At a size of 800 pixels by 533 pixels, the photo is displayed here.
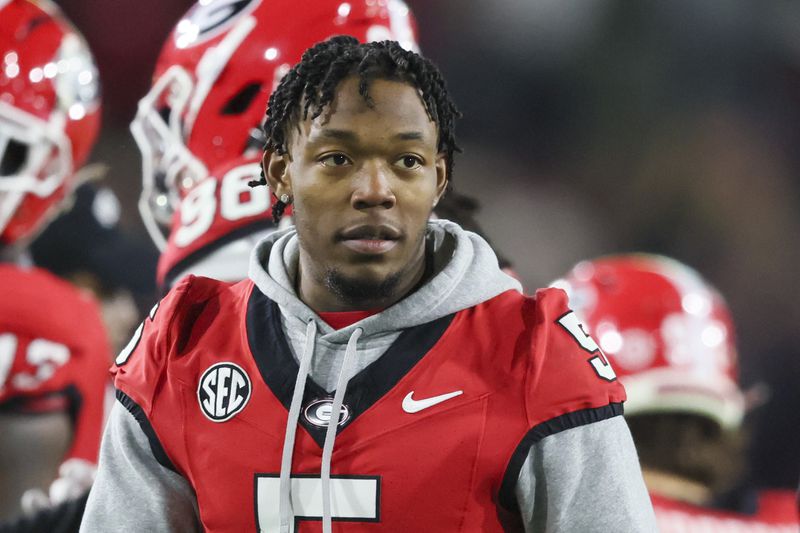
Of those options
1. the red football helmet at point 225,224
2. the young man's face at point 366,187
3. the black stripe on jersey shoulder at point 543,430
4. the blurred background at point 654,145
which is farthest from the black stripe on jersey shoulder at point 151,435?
the blurred background at point 654,145

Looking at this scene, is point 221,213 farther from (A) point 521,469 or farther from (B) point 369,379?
(A) point 521,469

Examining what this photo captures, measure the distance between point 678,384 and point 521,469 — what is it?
4.36ft

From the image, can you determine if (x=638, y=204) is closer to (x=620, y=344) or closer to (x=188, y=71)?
(x=620, y=344)

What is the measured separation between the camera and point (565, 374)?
0.79 meters

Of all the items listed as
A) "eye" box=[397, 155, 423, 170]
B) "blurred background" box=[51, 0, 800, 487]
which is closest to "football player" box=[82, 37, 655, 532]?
"eye" box=[397, 155, 423, 170]

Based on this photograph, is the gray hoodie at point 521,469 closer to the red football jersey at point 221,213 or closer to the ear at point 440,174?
the ear at point 440,174

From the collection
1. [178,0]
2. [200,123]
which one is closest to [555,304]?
[200,123]

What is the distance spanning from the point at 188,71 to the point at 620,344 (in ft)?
3.60

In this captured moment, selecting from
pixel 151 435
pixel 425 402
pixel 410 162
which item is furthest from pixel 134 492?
pixel 410 162

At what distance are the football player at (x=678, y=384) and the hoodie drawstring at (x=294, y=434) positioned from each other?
128 centimetres

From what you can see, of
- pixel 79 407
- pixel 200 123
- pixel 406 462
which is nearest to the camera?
pixel 406 462

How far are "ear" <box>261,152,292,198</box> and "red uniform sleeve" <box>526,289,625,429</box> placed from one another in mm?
264

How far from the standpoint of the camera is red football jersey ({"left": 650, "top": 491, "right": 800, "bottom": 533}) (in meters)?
2.01

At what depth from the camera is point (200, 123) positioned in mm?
1431
